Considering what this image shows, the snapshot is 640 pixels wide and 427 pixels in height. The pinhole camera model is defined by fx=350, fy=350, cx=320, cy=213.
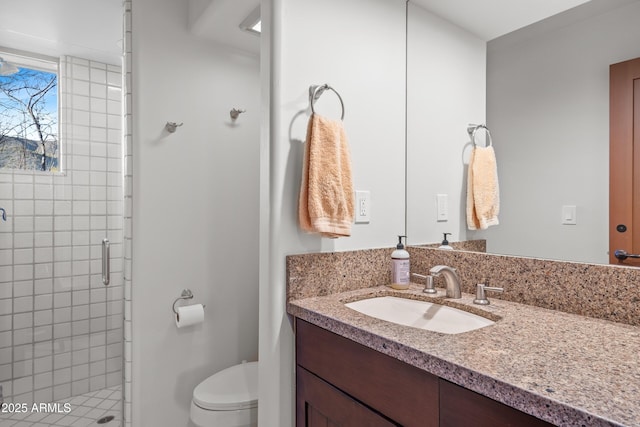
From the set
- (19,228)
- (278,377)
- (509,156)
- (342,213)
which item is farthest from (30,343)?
(509,156)

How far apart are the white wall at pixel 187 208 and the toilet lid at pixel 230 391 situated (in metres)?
0.29

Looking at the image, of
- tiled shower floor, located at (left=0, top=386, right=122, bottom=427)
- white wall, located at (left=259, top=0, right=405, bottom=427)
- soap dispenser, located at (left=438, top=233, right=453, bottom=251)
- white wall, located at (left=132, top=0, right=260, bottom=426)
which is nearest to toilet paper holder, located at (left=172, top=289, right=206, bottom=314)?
white wall, located at (left=132, top=0, right=260, bottom=426)

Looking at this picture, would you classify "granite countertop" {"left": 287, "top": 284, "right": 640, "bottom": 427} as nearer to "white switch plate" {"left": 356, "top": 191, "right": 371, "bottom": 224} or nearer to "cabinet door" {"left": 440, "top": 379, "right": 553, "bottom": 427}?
"cabinet door" {"left": 440, "top": 379, "right": 553, "bottom": 427}

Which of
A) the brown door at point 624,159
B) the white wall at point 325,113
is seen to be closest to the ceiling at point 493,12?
the white wall at point 325,113

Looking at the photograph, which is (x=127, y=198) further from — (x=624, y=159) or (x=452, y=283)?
(x=624, y=159)

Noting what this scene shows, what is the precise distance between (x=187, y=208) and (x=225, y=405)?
100cm

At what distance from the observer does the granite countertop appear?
540mm

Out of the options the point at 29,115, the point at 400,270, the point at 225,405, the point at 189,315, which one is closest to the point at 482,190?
the point at 400,270

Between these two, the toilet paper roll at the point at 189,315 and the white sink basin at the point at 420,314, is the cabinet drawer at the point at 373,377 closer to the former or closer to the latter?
the white sink basin at the point at 420,314

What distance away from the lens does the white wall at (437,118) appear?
1398 mm

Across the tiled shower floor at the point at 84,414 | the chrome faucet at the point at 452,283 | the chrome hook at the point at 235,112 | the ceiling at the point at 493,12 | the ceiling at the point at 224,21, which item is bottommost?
the tiled shower floor at the point at 84,414

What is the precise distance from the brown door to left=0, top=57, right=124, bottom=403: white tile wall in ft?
6.97

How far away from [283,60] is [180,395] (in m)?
1.78

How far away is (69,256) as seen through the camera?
202cm
